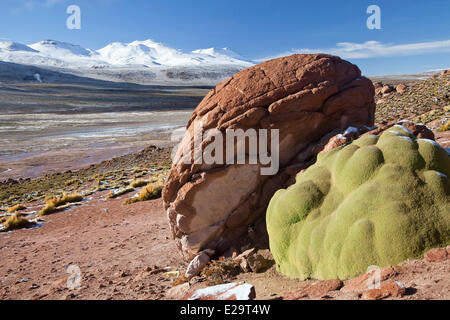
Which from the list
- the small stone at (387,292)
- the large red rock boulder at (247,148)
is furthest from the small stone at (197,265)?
the small stone at (387,292)

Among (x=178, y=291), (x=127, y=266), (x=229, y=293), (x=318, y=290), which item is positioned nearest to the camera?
(x=318, y=290)

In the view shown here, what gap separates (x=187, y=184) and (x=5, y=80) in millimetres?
143205

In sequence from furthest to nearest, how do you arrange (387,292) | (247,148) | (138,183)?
1. (138,183)
2. (247,148)
3. (387,292)

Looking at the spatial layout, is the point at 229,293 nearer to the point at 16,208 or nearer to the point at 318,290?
the point at 318,290

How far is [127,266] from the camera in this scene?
7621mm

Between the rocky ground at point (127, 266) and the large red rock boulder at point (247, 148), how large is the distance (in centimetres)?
79

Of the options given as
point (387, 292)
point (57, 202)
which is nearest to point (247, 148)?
point (387, 292)

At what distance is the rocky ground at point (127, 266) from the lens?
3.76 meters

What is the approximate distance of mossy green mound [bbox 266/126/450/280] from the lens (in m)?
4.22

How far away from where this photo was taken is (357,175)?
17.0 ft

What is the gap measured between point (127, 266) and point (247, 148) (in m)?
3.89

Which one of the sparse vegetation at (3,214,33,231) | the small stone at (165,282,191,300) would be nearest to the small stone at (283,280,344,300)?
the small stone at (165,282,191,300)

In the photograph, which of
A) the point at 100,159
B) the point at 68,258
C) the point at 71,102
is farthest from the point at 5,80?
the point at 68,258
